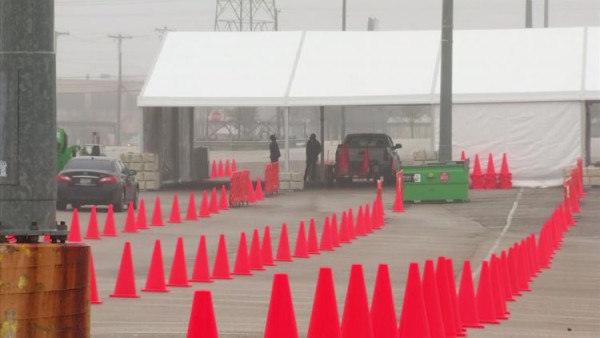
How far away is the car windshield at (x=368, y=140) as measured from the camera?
157 feet

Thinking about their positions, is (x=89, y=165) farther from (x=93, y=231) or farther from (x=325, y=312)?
(x=325, y=312)

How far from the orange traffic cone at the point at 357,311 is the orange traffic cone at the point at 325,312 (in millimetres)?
299

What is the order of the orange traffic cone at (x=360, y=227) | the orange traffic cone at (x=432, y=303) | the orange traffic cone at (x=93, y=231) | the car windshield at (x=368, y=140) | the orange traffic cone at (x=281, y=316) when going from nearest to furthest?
the orange traffic cone at (x=281, y=316)
the orange traffic cone at (x=432, y=303)
the orange traffic cone at (x=93, y=231)
the orange traffic cone at (x=360, y=227)
the car windshield at (x=368, y=140)

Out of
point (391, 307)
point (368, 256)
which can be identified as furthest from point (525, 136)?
point (391, 307)

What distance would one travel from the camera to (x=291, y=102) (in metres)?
45.8

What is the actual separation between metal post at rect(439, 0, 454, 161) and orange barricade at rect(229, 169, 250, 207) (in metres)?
5.11

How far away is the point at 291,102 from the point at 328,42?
15.2 feet

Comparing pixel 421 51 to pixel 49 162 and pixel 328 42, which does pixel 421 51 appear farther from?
pixel 49 162

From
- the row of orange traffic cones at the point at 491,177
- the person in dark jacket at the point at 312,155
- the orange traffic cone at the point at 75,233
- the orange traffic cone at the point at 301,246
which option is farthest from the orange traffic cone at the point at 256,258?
the person in dark jacket at the point at 312,155

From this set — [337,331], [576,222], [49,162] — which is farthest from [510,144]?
[49,162]

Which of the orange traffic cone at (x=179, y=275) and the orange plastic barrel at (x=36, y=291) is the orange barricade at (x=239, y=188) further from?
the orange plastic barrel at (x=36, y=291)

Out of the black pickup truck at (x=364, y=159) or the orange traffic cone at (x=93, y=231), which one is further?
the black pickup truck at (x=364, y=159)

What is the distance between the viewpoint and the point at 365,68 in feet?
156

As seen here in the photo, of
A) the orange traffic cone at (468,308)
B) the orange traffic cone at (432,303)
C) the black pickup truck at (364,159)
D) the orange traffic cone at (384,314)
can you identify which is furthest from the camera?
the black pickup truck at (364,159)
